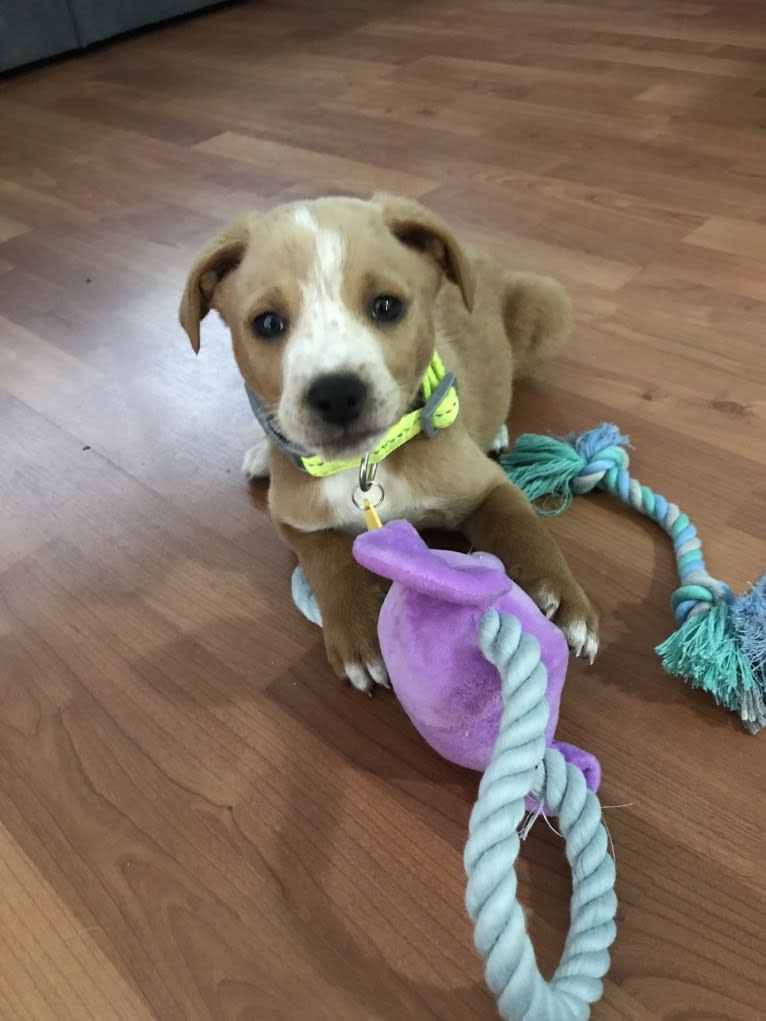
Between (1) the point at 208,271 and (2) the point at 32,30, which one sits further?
(2) the point at 32,30

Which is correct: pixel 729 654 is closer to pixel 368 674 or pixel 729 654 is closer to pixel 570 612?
pixel 570 612

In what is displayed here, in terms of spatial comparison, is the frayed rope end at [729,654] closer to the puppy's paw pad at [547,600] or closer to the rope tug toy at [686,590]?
the rope tug toy at [686,590]

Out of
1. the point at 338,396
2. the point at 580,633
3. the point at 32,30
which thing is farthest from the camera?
the point at 32,30

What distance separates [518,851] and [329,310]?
2.38 feet

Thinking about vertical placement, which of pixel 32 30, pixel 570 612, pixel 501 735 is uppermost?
pixel 32 30

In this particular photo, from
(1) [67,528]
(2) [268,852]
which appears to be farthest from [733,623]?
(1) [67,528]

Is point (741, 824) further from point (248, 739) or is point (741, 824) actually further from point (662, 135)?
point (662, 135)

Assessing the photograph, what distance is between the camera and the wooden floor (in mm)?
1063

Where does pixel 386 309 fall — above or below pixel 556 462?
above

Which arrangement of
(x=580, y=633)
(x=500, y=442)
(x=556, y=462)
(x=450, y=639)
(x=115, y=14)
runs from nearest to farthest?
1. (x=450, y=639)
2. (x=580, y=633)
3. (x=556, y=462)
4. (x=500, y=442)
5. (x=115, y=14)

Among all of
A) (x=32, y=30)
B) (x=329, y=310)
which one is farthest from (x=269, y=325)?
(x=32, y=30)

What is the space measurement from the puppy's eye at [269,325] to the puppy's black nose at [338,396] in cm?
12

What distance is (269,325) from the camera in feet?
4.10

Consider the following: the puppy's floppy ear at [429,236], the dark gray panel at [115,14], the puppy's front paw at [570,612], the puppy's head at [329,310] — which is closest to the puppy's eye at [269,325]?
the puppy's head at [329,310]
